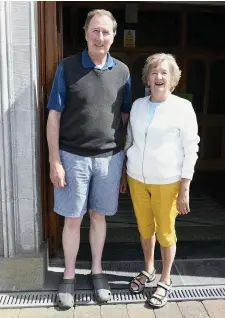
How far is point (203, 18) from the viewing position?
5.97 meters

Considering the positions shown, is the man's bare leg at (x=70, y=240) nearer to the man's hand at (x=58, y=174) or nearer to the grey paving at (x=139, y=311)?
the man's hand at (x=58, y=174)

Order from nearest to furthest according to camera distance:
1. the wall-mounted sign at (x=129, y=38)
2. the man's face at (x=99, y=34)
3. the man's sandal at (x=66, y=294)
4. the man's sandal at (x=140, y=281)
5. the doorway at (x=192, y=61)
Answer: the man's face at (x=99, y=34) < the man's sandal at (x=66, y=294) < the man's sandal at (x=140, y=281) < the doorway at (x=192, y=61) < the wall-mounted sign at (x=129, y=38)

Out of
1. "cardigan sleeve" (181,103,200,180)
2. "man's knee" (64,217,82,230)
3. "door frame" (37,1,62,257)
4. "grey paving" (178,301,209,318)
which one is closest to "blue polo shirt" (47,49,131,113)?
"door frame" (37,1,62,257)

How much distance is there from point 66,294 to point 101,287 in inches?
10.5

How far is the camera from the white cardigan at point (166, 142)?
261cm

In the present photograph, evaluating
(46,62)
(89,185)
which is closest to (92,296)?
(89,185)

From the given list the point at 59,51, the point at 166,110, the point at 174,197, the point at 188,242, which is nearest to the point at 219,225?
the point at 188,242

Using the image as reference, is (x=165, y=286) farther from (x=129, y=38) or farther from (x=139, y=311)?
(x=129, y=38)

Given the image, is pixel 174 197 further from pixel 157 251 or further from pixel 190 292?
pixel 157 251

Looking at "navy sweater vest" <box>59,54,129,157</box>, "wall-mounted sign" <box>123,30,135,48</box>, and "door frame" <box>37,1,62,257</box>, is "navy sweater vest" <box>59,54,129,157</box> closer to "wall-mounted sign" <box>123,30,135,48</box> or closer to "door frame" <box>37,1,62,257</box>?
"door frame" <box>37,1,62,257</box>

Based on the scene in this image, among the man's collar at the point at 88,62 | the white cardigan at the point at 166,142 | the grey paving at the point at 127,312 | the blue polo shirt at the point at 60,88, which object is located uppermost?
the man's collar at the point at 88,62

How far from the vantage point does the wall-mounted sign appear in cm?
577

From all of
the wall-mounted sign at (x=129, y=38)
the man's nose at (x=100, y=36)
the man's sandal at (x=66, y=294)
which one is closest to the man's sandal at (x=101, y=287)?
the man's sandal at (x=66, y=294)

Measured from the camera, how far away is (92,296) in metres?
2.94
